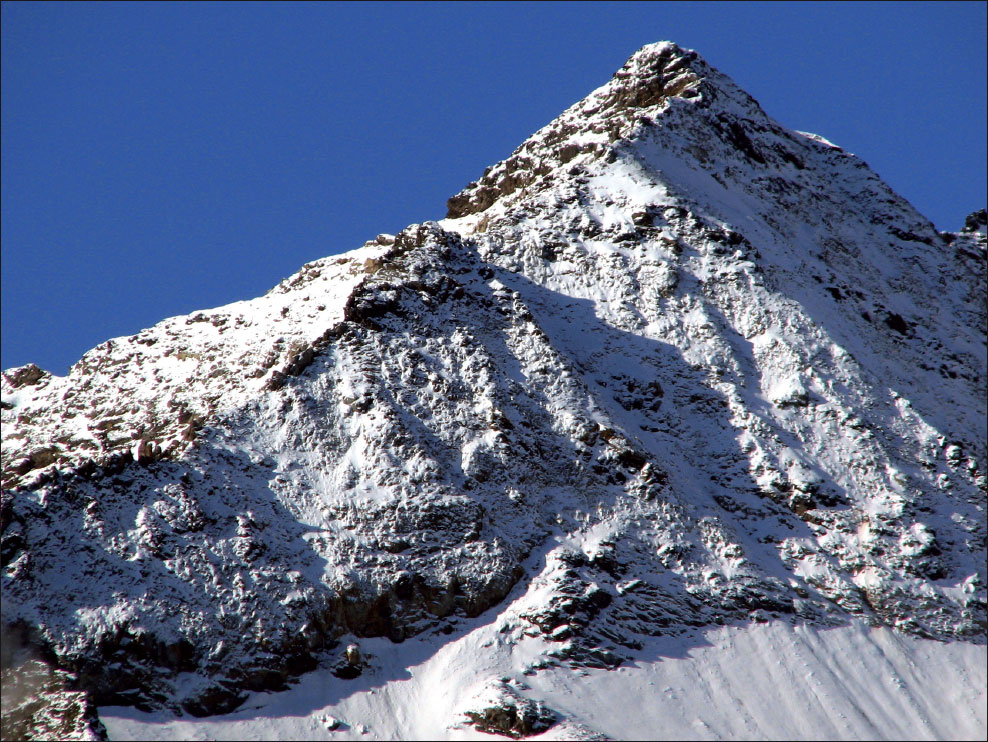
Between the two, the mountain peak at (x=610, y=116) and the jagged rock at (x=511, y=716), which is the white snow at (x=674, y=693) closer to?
the jagged rock at (x=511, y=716)

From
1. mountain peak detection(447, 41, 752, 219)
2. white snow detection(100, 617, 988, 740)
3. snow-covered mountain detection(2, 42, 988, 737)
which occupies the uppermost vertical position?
mountain peak detection(447, 41, 752, 219)

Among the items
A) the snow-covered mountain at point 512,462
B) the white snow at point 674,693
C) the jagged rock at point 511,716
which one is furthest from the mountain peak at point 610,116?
the jagged rock at point 511,716

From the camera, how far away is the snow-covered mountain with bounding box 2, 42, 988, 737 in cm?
4859

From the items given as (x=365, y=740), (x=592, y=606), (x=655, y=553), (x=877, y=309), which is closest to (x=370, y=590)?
(x=365, y=740)

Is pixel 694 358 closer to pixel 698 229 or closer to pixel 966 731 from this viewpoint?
pixel 698 229

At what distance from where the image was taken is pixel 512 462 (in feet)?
185

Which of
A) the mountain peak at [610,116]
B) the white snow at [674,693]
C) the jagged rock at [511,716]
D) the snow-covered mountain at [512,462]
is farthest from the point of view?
the mountain peak at [610,116]

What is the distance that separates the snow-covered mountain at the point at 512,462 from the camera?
48594 millimetres

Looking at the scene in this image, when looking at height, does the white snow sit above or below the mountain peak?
below

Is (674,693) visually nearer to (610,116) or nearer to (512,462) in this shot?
(512,462)

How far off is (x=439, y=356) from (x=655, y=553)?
53.8 feet

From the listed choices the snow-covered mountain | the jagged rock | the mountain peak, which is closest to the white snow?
the jagged rock

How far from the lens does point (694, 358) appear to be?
64.9 meters

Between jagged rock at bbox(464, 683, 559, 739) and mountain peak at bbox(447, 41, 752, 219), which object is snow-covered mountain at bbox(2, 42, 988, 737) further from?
mountain peak at bbox(447, 41, 752, 219)
